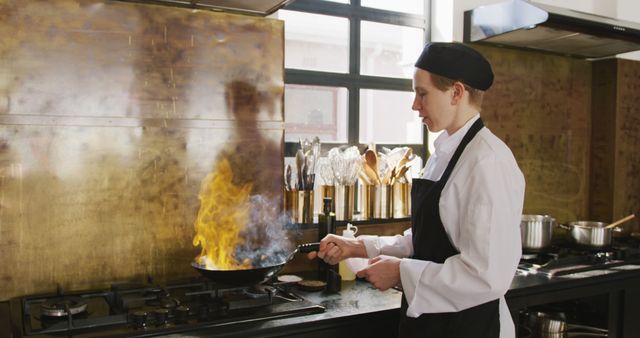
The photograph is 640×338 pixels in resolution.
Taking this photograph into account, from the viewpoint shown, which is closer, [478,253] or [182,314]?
[478,253]

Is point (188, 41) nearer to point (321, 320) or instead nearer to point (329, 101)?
point (329, 101)

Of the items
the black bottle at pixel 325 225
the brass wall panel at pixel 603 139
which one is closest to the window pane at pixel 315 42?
the black bottle at pixel 325 225

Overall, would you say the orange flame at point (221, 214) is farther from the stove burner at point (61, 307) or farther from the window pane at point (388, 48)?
the window pane at point (388, 48)

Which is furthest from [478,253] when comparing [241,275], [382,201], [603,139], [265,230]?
[603,139]

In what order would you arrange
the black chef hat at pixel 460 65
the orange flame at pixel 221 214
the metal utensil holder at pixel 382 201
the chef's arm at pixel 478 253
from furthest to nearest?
the metal utensil holder at pixel 382 201
the orange flame at pixel 221 214
the black chef hat at pixel 460 65
the chef's arm at pixel 478 253

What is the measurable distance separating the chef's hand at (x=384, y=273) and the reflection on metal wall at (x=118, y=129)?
2.75 feet

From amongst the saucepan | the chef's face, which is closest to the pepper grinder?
the chef's face

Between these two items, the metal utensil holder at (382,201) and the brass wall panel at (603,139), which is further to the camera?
the brass wall panel at (603,139)

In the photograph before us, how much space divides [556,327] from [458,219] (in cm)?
142

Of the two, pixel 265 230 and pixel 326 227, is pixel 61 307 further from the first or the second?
pixel 326 227

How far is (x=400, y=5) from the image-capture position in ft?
10.3

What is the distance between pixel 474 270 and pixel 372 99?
1624mm

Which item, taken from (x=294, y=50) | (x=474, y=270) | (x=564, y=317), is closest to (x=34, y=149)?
(x=294, y=50)

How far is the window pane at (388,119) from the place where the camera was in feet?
9.98
